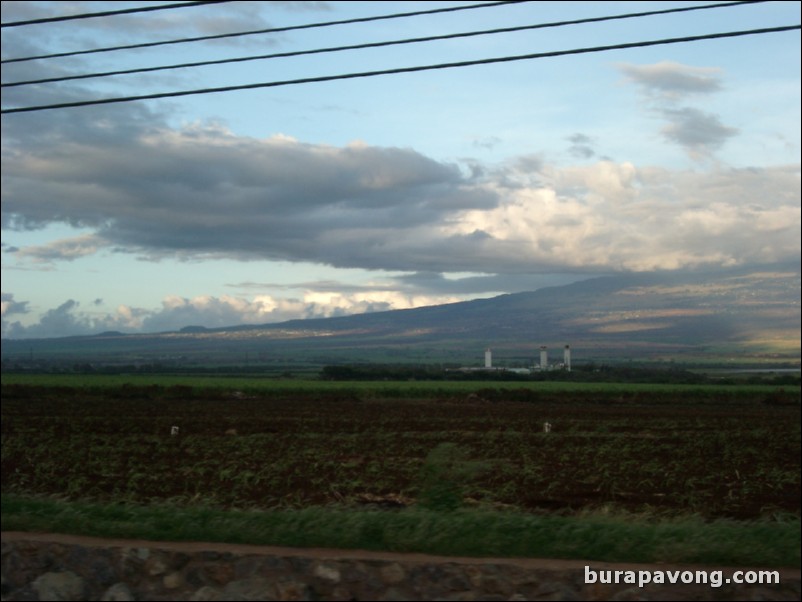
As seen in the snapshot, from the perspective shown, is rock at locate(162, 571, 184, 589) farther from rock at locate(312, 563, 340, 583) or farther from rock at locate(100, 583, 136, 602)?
rock at locate(312, 563, 340, 583)

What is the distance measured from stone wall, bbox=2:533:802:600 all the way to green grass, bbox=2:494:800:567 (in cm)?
24

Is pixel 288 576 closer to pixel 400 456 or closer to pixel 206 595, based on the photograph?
pixel 206 595

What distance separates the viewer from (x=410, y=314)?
6294 inches

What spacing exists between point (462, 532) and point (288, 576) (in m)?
1.73

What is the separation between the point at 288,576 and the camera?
7.28 m

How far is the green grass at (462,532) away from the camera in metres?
7.50

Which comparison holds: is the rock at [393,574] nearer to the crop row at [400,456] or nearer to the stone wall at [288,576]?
the stone wall at [288,576]

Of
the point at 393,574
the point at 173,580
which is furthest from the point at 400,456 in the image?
the point at 393,574

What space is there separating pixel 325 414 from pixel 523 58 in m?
36.7

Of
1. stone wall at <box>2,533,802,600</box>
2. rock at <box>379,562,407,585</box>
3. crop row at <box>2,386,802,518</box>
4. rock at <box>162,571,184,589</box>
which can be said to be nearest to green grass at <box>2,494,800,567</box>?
stone wall at <box>2,533,802,600</box>

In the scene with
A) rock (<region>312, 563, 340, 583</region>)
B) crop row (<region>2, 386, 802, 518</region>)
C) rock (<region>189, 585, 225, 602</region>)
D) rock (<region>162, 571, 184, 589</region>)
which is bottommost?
crop row (<region>2, 386, 802, 518</region>)

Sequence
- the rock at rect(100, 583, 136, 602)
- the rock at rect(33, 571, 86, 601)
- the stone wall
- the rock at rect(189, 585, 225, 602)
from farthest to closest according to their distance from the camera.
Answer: the rock at rect(33, 571, 86, 601) → the rock at rect(100, 583, 136, 602) → the rock at rect(189, 585, 225, 602) → the stone wall

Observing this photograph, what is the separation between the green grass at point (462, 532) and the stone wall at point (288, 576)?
24 centimetres

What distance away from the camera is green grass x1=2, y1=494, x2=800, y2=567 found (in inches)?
295
